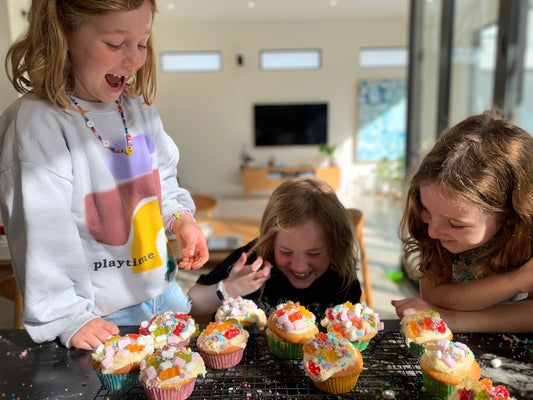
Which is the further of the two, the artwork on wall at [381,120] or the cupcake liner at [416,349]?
the artwork on wall at [381,120]

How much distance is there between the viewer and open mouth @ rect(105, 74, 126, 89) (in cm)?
101

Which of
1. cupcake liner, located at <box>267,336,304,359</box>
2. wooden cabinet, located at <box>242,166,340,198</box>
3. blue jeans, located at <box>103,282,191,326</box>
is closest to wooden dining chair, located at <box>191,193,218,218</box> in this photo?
blue jeans, located at <box>103,282,191,326</box>

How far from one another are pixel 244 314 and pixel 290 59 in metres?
6.99

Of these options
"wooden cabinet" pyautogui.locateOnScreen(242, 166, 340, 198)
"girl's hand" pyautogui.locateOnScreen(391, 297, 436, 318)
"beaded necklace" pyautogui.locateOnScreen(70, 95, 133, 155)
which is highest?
"beaded necklace" pyautogui.locateOnScreen(70, 95, 133, 155)

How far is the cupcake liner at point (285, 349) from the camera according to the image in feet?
3.17

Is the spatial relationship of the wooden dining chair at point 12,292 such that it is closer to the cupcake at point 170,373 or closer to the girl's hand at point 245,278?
the girl's hand at point 245,278

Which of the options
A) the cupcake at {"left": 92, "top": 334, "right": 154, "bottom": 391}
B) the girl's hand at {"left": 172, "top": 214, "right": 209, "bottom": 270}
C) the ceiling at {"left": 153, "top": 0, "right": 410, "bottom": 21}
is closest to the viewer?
the cupcake at {"left": 92, "top": 334, "right": 154, "bottom": 391}

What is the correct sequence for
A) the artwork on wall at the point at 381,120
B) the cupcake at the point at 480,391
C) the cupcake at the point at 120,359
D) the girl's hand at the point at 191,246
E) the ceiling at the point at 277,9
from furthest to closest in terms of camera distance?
the artwork on wall at the point at 381,120 < the ceiling at the point at 277,9 < the girl's hand at the point at 191,246 < the cupcake at the point at 120,359 < the cupcake at the point at 480,391

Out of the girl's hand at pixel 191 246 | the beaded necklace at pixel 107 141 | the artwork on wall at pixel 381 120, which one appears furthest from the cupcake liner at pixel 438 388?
the artwork on wall at pixel 381 120

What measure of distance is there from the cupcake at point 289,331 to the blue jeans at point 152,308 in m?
0.33

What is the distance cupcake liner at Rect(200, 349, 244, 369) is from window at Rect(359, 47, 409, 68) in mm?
Answer: 7324

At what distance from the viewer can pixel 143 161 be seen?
1.12 meters

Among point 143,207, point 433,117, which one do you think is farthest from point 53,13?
point 433,117

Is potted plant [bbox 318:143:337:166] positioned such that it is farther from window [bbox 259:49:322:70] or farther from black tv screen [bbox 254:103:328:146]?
window [bbox 259:49:322:70]
